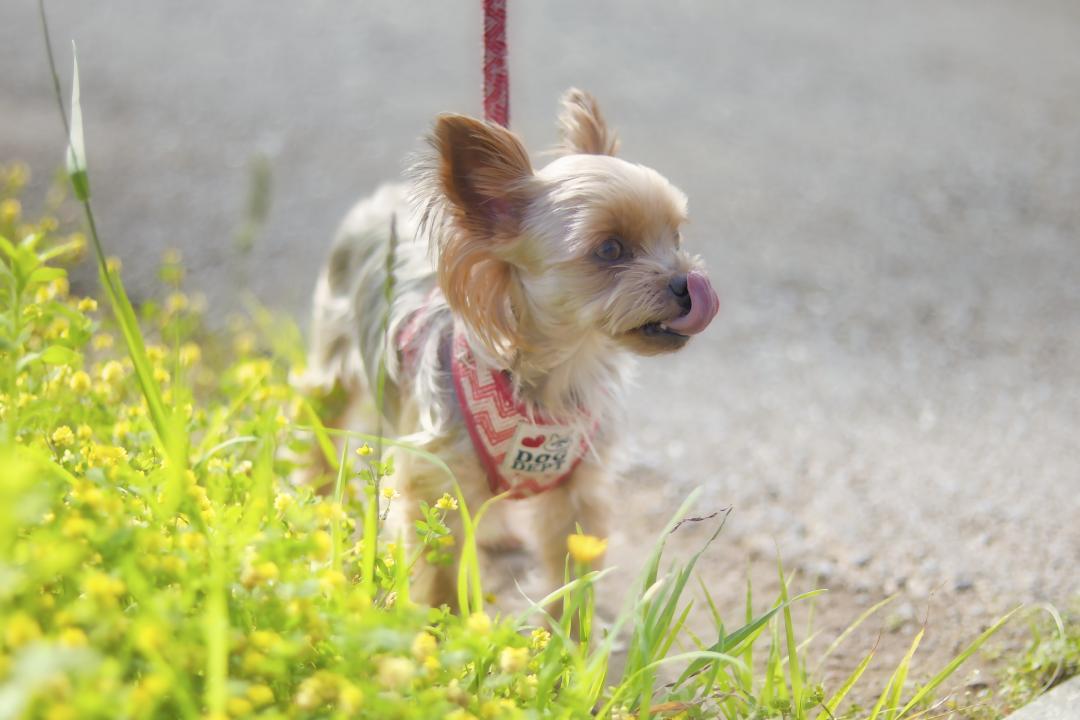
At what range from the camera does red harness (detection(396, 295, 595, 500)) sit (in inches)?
103

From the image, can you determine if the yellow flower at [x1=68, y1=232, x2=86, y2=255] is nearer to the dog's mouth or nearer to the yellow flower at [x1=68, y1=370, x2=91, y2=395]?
the yellow flower at [x1=68, y1=370, x2=91, y2=395]

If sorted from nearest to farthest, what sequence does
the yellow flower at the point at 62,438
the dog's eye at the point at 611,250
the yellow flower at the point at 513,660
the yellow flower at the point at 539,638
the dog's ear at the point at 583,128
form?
1. the yellow flower at the point at 513,660
2. the yellow flower at the point at 539,638
3. the yellow flower at the point at 62,438
4. the dog's eye at the point at 611,250
5. the dog's ear at the point at 583,128

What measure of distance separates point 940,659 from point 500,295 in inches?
59.6

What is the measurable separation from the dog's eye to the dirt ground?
3.86 ft

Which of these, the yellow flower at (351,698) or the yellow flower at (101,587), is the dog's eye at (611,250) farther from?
the yellow flower at (101,587)

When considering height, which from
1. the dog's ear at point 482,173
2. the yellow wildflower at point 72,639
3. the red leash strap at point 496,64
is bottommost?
the yellow wildflower at point 72,639

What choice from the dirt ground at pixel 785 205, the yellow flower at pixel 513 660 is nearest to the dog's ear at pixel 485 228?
the yellow flower at pixel 513 660

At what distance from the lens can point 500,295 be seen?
2.61m

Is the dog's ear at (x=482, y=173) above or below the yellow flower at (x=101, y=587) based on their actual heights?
above

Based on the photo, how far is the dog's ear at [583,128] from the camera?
9.00ft

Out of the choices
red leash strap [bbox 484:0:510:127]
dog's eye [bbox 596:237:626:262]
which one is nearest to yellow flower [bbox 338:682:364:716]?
dog's eye [bbox 596:237:626:262]

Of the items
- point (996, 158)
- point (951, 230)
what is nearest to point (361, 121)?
point (951, 230)

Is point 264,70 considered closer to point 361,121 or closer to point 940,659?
point 361,121

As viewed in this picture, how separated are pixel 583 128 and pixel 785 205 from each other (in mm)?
3218
